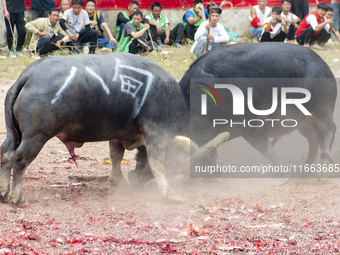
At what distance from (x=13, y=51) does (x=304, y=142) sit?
728cm

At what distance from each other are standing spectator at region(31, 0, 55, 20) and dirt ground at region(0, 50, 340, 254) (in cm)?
723

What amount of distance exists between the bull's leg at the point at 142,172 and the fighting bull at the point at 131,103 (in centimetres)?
1

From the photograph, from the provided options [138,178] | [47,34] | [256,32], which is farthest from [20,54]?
[138,178]

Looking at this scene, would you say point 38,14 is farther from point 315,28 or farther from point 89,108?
point 89,108

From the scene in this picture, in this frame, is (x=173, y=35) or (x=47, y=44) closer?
(x=47, y=44)

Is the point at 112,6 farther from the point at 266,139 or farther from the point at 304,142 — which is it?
the point at 266,139

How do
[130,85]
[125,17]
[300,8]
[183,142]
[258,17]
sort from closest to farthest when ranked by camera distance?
[130,85] → [183,142] → [125,17] → [258,17] → [300,8]

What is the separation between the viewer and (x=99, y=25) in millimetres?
11828

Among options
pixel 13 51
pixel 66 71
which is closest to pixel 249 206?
pixel 66 71

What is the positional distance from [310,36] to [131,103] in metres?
9.42

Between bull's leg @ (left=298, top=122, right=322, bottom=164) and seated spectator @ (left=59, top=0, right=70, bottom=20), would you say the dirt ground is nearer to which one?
bull's leg @ (left=298, top=122, right=322, bottom=164)

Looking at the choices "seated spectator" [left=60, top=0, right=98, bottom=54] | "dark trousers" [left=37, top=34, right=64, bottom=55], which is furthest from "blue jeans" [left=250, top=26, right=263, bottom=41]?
"dark trousers" [left=37, top=34, right=64, bottom=55]

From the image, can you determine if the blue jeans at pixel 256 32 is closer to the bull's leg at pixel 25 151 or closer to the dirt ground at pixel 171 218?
the dirt ground at pixel 171 218

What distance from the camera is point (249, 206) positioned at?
→ 13.1ft
